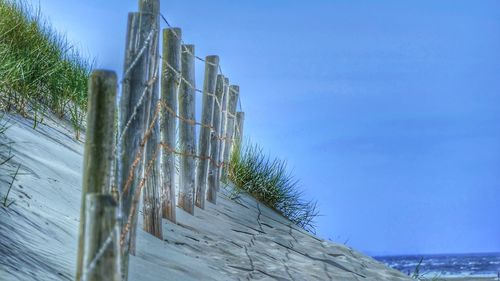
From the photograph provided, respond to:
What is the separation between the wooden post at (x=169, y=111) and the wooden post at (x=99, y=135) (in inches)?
141

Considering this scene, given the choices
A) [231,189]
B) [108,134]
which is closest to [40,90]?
[231,189]

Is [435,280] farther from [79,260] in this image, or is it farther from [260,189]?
[79,260]

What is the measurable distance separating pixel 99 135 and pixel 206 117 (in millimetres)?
5534

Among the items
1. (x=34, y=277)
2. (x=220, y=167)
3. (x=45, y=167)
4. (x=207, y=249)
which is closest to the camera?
(x=34, y=277)

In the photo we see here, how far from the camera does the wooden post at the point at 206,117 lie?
8.60m

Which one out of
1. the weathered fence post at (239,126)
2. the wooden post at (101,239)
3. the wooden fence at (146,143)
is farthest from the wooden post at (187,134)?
the wooden post at (101,239)

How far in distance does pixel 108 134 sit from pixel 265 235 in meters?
5.58

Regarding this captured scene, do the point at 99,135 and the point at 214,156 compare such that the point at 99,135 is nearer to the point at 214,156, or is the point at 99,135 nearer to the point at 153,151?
the point at 153,151

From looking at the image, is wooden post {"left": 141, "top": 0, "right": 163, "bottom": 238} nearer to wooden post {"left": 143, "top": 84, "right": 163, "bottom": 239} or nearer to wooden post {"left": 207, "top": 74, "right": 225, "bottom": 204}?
wooden post {"left": 143, "top": 84, "right": 163, "bottom": 239}

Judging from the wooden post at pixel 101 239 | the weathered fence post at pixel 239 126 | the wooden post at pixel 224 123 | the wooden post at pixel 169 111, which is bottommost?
the wooden post at pixel 101 239

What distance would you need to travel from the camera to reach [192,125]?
798 centimetres

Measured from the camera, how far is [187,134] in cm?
797

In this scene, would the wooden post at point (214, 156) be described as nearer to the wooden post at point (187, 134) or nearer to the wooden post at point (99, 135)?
the wooden post at point (187, 134)

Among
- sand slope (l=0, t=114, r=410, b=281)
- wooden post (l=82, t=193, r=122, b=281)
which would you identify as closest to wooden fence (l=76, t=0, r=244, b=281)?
wooden post (l=82, t=193, r=122, b=281)
